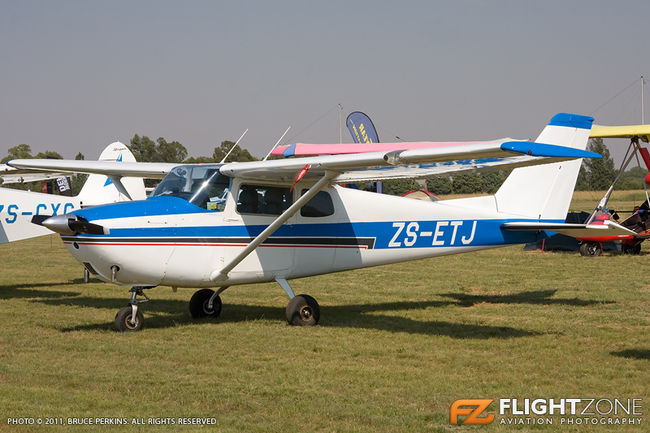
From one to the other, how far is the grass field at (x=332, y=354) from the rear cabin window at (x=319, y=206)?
1.59 meters

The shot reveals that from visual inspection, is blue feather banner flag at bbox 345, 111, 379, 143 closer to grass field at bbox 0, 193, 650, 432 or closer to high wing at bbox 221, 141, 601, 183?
grass field at bbox 0, 193, 650, 432

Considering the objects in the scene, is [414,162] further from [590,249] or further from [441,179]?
[441,179]

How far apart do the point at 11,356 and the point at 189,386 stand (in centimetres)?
262

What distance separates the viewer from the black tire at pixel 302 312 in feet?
32.3

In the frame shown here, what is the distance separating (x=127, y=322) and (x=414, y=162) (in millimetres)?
4308

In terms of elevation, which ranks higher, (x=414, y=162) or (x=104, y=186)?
(x=104, y=186)

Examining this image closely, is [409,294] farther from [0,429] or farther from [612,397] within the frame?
[0,429]

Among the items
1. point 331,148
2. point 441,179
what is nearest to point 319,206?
point 331,148

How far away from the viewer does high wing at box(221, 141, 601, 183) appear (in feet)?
24.3

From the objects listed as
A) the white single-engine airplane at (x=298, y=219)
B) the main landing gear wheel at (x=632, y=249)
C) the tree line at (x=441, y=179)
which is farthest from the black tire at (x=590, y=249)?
the tree line at (x=441, y=179)

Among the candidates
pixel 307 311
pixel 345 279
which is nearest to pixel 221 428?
pixel 307 311

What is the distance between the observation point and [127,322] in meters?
9.41

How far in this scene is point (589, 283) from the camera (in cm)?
1408

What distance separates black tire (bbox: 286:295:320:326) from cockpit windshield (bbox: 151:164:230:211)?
1.65m
